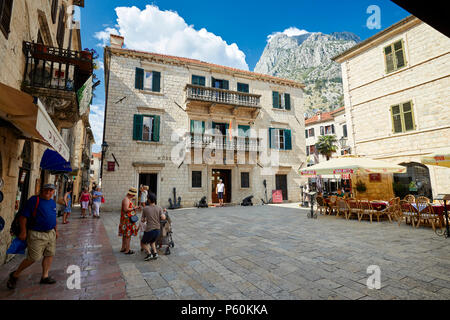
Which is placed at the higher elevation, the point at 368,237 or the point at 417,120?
the point at 417,120

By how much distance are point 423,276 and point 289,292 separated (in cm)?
230

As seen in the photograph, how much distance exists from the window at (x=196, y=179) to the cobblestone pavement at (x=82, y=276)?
32.0ft

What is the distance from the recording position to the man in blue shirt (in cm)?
317

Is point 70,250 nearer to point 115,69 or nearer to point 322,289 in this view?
point 322,289

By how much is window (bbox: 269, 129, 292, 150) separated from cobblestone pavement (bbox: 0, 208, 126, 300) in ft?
49.0

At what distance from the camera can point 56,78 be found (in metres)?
5.83

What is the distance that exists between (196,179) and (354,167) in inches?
405

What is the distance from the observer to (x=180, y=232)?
22.6 ft

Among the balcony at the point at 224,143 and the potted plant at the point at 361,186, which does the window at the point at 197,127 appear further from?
the potted plant at the point at 361,186

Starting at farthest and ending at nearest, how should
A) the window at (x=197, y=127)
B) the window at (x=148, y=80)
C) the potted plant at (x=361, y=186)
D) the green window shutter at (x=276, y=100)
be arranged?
the green window shutter at (x=276, y=100)
the window at (x=197, y=127)
the window at (x=148, y=80)
the potted plant at (x=361, y=186)

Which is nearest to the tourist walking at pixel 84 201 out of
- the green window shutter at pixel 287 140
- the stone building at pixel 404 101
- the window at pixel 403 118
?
the green window shutter at pixel 287 140

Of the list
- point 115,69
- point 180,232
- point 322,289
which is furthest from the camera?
point 115,69

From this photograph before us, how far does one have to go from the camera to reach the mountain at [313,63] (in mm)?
71062
